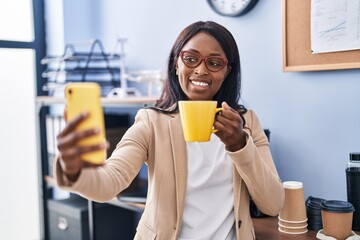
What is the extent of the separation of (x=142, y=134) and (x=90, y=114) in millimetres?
534

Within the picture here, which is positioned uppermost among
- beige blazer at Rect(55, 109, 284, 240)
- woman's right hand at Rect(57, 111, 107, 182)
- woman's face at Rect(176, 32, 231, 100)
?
woman's face at Rect(176, 32, 231, 100)

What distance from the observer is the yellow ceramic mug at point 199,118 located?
955 millimetres

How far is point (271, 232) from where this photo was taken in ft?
4.48

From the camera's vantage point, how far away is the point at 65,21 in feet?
9.69

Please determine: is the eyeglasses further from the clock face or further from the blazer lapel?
the clock face

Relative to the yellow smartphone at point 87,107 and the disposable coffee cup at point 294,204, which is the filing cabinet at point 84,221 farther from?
the yellow smartphone at point 87,107

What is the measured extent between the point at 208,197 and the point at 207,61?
0.39 metres

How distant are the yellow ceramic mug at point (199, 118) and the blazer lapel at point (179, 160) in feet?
0.80

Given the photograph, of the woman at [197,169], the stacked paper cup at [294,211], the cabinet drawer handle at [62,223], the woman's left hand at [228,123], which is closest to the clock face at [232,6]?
the woman at [197,169]

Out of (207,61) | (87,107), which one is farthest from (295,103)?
(87,107)

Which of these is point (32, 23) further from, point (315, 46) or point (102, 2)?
point (315, 46)

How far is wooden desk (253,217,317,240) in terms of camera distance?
Answer: 1.32m

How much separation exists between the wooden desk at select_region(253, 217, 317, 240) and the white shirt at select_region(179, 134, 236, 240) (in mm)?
171

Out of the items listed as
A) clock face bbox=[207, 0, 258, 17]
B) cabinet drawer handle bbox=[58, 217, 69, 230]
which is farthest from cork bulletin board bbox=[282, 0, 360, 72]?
cabinet drawer handle bbox=[58, 217, 69, 230]
